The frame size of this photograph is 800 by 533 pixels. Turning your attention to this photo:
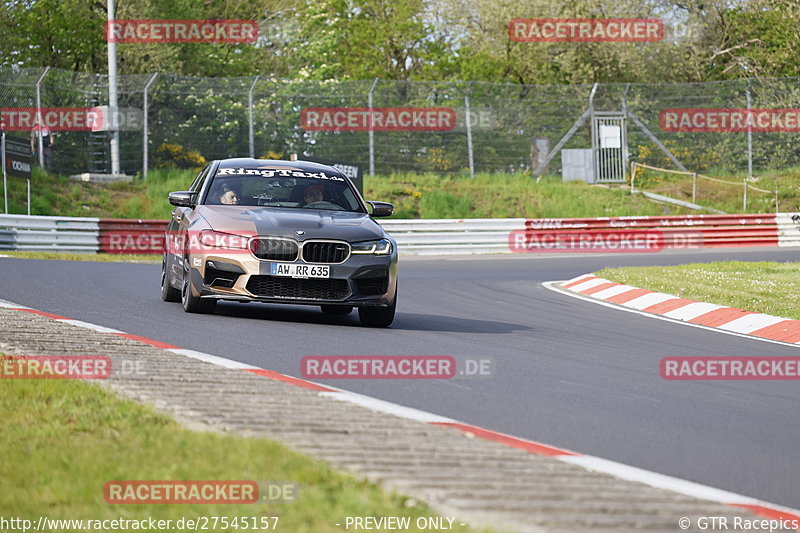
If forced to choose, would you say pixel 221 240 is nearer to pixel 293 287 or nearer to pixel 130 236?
pixel 293 287

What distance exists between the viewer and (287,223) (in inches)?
426

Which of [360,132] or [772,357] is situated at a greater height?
[360,132]

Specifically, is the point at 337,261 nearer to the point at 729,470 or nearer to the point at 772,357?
the point at 772,357

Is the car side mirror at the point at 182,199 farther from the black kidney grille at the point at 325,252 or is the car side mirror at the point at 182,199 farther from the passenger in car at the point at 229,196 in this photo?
the black kidney grille at the point at 325,252

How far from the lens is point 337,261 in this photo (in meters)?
10.7

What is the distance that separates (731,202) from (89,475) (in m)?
33.2

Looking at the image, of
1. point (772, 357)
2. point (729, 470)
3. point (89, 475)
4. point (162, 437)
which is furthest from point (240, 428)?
point (772, 357)

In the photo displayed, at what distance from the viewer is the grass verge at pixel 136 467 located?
414 centimetres

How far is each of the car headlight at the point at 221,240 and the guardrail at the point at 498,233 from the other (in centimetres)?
1635

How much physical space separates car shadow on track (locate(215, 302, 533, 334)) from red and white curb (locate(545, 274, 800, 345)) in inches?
97.5

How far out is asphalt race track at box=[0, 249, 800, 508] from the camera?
6078mm

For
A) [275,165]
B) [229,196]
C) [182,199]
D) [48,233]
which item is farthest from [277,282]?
[48,233]

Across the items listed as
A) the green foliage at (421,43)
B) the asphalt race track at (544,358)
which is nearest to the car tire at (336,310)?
the asphalt race track at (544,358)

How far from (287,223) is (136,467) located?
6.24m
